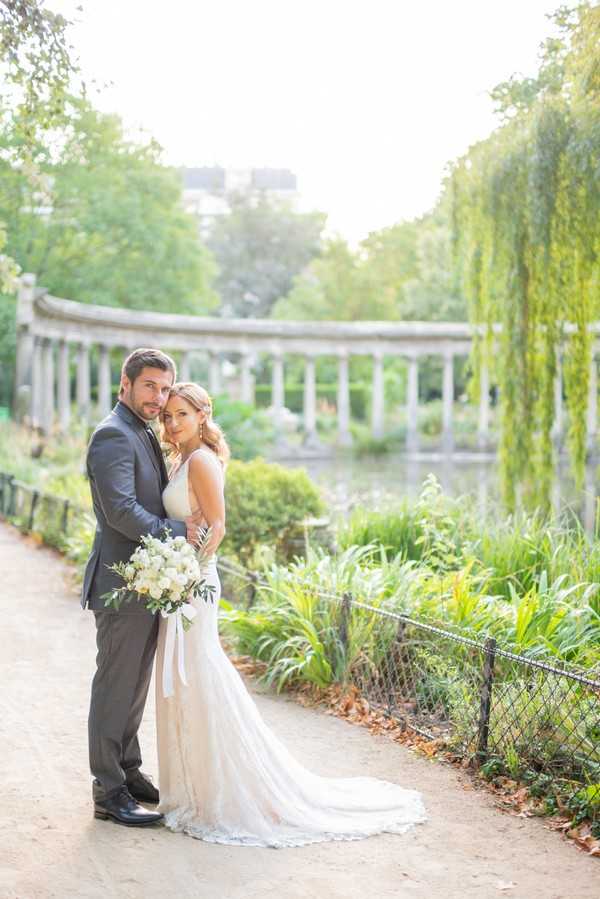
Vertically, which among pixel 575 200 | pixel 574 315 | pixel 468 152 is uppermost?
pixel 468 152

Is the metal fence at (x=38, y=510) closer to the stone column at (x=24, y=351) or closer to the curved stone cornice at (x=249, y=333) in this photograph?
the stone column at (x=24, y=351)

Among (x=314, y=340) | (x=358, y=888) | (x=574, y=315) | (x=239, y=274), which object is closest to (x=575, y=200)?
(x=574, y=315)

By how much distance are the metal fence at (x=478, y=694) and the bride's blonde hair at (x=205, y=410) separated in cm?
267

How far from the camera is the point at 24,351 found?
41750mm

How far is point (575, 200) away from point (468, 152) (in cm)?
336

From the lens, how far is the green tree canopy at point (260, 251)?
99062mm

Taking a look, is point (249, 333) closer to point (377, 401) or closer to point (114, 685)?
point (377, 401)

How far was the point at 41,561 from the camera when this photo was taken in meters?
19.3

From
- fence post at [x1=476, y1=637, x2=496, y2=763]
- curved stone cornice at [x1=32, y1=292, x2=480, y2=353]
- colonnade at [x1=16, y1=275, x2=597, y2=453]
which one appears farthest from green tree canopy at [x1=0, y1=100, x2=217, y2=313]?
fence post at [x1=476, y1=637, x2=496, y2=763]

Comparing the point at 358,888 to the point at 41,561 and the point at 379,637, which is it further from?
the point at 41,561

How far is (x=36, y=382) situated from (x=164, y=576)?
1628 inches

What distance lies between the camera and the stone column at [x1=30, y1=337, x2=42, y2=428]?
1714 inches

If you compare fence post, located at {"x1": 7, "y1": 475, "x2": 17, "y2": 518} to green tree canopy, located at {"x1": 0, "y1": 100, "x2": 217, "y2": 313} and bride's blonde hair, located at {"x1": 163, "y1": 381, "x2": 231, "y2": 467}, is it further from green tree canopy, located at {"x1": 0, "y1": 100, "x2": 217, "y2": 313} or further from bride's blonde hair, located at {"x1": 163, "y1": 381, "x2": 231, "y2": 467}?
green tree canopy, located at {"x1": 0, "y1": 100, "x2": 217, "y2": 313}

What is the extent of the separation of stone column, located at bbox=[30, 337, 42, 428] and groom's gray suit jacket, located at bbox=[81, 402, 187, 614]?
36402mm
